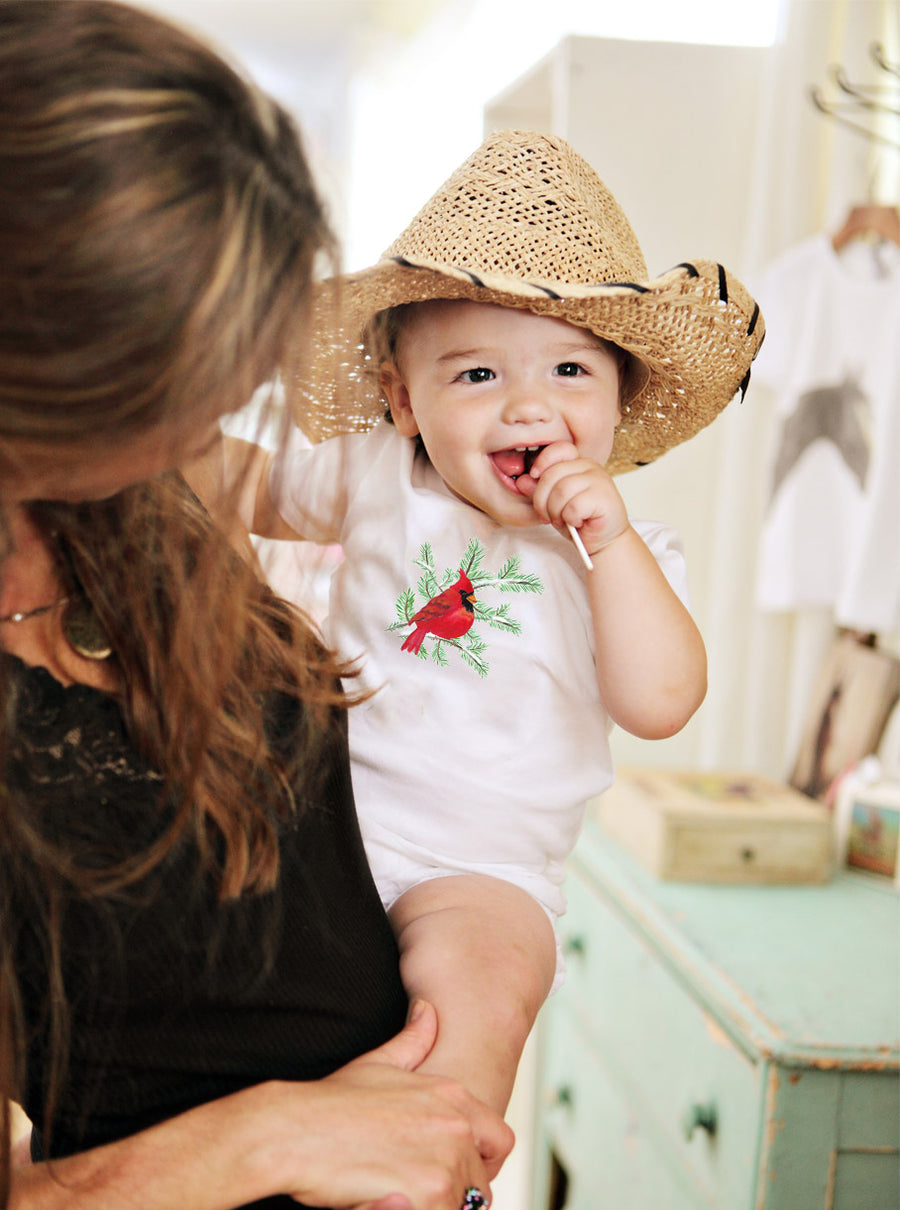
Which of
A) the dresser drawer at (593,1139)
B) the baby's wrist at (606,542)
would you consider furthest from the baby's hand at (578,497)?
the dresser drawer at (593,1139)

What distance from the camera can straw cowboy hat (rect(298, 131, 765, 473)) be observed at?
2.77 ft

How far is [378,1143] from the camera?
665mm

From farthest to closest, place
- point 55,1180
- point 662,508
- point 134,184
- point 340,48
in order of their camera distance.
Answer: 1. point 340,48
2. point 662,508
3. point 55,1180
4. point 134,184

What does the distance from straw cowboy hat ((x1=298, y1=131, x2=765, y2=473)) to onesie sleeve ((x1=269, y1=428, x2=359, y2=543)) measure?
0.25 ft

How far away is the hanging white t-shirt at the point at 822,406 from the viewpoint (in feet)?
5.90

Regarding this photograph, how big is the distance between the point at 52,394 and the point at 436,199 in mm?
459

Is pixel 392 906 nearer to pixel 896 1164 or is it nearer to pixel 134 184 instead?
pixel 134 184

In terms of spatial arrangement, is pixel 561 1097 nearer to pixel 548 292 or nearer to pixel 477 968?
pixel 477 968

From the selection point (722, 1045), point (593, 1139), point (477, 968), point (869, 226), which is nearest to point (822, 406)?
point (869, 226)

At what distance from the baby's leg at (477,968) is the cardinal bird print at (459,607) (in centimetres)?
18

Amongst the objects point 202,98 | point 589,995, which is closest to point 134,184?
point 202,98

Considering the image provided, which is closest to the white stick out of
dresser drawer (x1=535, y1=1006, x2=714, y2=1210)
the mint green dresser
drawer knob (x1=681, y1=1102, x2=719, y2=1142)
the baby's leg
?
the baby's leg

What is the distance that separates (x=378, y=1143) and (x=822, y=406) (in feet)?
4.95

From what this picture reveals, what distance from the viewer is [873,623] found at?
173 cm
